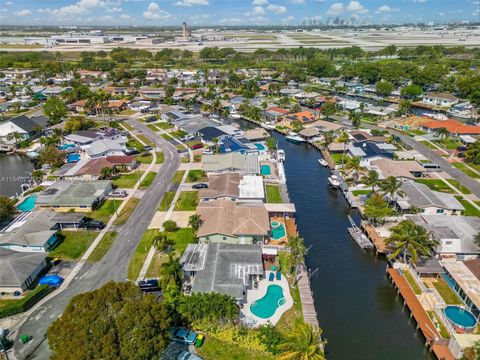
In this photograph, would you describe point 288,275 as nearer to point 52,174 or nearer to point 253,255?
point 253,255

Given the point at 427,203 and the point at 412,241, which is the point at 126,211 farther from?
the point at 427,203

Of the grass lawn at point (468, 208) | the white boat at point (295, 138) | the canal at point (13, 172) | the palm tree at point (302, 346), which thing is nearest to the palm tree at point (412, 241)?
the palm tree at point (302, 346)

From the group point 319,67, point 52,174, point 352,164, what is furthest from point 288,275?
point 319,67

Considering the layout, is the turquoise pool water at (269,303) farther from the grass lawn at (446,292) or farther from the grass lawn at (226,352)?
the grass lawn at (446,292)

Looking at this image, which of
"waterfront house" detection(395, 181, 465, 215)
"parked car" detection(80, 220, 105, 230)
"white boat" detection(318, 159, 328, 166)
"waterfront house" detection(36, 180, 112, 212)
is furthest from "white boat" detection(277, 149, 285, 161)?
"parked car" detection(80, 220, 105, 230)

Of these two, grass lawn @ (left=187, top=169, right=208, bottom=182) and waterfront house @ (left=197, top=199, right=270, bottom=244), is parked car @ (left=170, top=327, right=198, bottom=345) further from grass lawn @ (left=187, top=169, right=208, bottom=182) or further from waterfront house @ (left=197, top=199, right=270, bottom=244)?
grass lawn @ (left=187, top=169, right=208, bottom=182)

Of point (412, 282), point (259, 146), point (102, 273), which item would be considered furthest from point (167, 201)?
point (412, 282)
